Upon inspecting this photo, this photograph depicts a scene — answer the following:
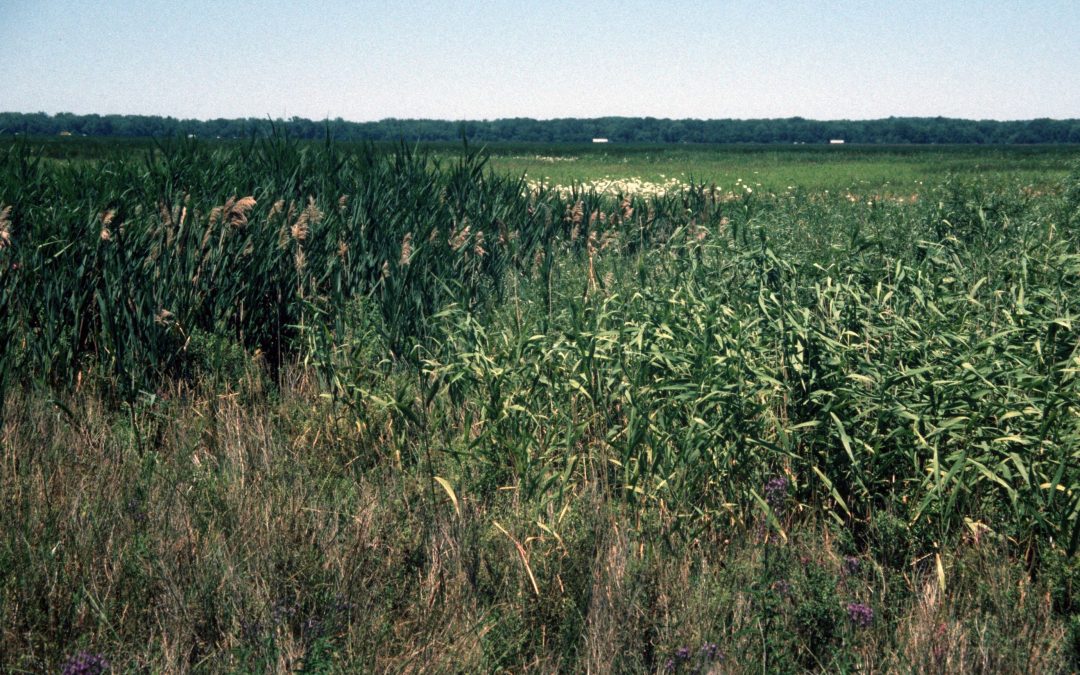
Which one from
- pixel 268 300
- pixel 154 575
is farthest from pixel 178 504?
pixel 268 300

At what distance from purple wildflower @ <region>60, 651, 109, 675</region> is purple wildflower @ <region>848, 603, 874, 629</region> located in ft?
7.42

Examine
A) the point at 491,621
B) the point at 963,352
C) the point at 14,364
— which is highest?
the point at 963,352

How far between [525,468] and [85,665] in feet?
5.96

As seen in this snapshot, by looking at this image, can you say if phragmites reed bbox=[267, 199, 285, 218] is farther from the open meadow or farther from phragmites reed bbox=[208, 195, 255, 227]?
phragmites reed bbox=[208, 195, 255, 227]

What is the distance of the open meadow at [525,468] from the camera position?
2.66 metres

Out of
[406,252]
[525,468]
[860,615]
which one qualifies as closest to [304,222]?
[406,252]

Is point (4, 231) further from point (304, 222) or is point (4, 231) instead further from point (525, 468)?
point (525, 468)

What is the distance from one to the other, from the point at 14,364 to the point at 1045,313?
5300mm

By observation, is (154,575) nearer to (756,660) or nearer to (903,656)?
(756,660)

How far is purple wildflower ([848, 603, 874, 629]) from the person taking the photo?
2678 mm

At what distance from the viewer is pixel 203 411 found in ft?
14.9

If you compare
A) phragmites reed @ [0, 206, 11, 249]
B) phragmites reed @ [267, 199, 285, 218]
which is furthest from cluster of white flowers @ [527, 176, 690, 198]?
phragmites reed @ [0, 206, 11, 249]

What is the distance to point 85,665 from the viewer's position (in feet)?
7.87

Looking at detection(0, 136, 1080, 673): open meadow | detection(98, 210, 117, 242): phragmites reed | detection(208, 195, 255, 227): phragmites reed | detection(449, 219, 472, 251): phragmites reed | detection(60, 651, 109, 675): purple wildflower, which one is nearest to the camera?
detection(60, 651, 109, 675): purple wildflower
